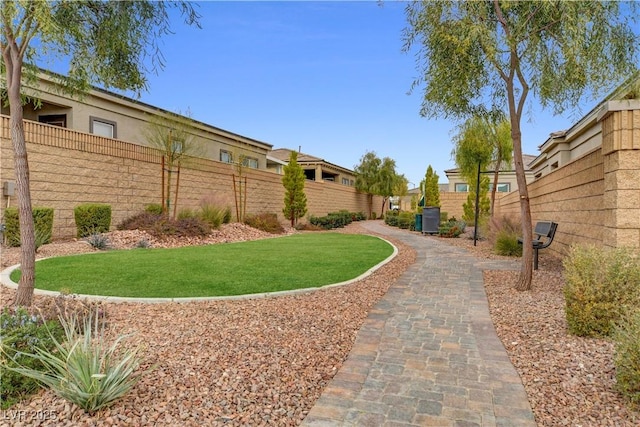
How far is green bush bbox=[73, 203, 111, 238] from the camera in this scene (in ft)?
40.1

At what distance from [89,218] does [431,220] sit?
48.9 feet

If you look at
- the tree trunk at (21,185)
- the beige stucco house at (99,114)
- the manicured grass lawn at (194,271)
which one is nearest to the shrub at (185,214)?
the manicured grass lawn at (194,271)

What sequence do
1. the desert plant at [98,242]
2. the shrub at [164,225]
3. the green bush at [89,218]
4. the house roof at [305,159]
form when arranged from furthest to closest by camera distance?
the house roof at [305,159] < the shrub at [164,225] < the green bush at [89,218] < the desert plant at [98,242]

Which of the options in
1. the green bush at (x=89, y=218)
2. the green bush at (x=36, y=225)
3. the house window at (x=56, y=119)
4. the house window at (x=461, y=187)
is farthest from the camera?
the house window at (x=461, y=187)

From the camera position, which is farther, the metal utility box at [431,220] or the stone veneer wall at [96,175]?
the metal utility box at [431,220]

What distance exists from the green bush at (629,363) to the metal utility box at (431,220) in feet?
55.4

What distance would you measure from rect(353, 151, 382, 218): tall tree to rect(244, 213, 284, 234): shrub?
21.2 metres

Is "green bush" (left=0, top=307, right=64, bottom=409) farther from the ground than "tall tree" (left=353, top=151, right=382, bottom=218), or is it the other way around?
"tall tree" (left=353, top=151, right=382, bottom=218)

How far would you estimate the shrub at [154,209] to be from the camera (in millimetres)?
15000

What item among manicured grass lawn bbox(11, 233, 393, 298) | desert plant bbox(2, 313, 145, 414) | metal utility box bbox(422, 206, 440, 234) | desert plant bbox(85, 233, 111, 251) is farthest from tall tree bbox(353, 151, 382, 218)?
desert plant bbox(2, 313, 145, 414)

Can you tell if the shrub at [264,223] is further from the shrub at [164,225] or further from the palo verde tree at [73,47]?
the palo verde tree at [73,47]

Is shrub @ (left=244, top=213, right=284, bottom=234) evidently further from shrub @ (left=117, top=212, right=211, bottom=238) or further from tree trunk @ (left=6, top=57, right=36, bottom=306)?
tree trunk @ (left=6, top=57, right=36, bottom=306)

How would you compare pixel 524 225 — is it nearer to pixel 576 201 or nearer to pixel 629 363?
pixel 576 201

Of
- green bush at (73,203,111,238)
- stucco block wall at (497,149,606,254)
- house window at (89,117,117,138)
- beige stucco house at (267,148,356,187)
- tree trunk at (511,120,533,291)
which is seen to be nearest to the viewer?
tree trunk at (511,120,533,291)
